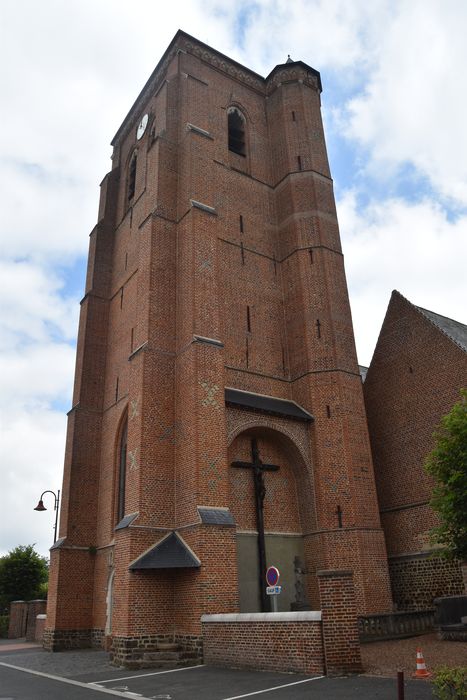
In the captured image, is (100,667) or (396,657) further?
(100,667)

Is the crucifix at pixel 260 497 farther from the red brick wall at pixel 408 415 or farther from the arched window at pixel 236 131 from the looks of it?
the arched window at pixel 236 131

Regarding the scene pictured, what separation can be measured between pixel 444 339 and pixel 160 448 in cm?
1062

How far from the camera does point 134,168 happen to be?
91.5ft

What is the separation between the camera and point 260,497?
18156 millimetres

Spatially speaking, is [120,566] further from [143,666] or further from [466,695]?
[466,695]

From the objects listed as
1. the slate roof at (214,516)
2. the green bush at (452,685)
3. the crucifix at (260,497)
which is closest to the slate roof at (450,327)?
the crucifix at (260,497)

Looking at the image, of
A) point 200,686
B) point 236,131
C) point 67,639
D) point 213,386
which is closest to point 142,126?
point 236,131

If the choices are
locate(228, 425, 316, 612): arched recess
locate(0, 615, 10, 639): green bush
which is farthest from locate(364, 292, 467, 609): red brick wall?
locate(0, 615, 10, 639): green bush

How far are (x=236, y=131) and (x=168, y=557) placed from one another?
1908 cm

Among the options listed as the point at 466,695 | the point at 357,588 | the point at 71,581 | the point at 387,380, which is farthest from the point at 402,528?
the point at 466,695

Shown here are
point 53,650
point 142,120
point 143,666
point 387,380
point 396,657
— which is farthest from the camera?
point 142,120

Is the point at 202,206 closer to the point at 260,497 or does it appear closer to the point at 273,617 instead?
the point at 260,497

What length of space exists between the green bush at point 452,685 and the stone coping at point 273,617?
186 inches

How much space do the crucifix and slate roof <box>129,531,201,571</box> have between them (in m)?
3.04
